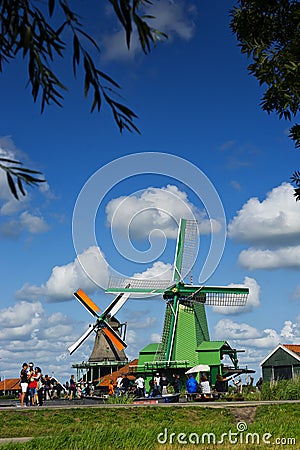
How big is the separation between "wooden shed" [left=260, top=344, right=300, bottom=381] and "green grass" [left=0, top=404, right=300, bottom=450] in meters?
23.8

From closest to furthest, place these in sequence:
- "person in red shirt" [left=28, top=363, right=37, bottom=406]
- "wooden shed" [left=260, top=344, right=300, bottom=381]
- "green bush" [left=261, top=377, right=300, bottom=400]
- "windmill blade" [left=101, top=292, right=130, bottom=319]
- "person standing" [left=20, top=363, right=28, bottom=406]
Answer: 1. "person standing" [left=20, top=363, right=28, bottom=406]
2. "person in red shirt" [left=28, top=363, right=37, bottom=406]
3. "green bush" [left=261, top=377, right=300, bottom=400]
4. "wooden shed" [left=260, top=344, right=300, bottom=381]
5. "windmill blade" [left=101, top=292, right=130, bottom=319]

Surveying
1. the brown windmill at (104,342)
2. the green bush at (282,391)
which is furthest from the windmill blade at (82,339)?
the green bush at (282,391)

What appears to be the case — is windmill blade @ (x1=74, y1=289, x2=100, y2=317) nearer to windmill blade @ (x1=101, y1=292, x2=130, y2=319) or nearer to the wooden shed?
windmill blade @ (x1=101, y1=292, x2=130, y2=319)

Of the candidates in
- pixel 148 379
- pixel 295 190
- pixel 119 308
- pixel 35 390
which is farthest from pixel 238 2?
pixel 119 308

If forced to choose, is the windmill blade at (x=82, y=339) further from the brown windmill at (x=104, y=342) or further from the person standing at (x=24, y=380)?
the person standing at (x=24, y=380)


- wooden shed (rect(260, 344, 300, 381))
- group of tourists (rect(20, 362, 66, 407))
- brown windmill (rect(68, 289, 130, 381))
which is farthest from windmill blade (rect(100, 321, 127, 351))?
group of tourists (rect(20, 362, 66, 407))

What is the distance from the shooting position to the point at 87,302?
56.0 m

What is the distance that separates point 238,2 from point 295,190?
12.4ft

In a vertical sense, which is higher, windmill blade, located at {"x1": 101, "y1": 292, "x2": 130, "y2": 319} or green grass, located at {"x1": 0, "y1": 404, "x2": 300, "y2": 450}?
windmill blade, located at {"x1": 101, "y1": 292, "x2": 130, "y2": 319}

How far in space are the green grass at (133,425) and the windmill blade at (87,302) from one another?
3339 centimetres

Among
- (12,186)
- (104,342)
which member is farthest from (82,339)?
(12,186)

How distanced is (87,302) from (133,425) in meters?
37.8

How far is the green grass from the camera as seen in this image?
1426cm

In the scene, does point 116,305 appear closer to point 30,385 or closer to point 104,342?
point 104,342
